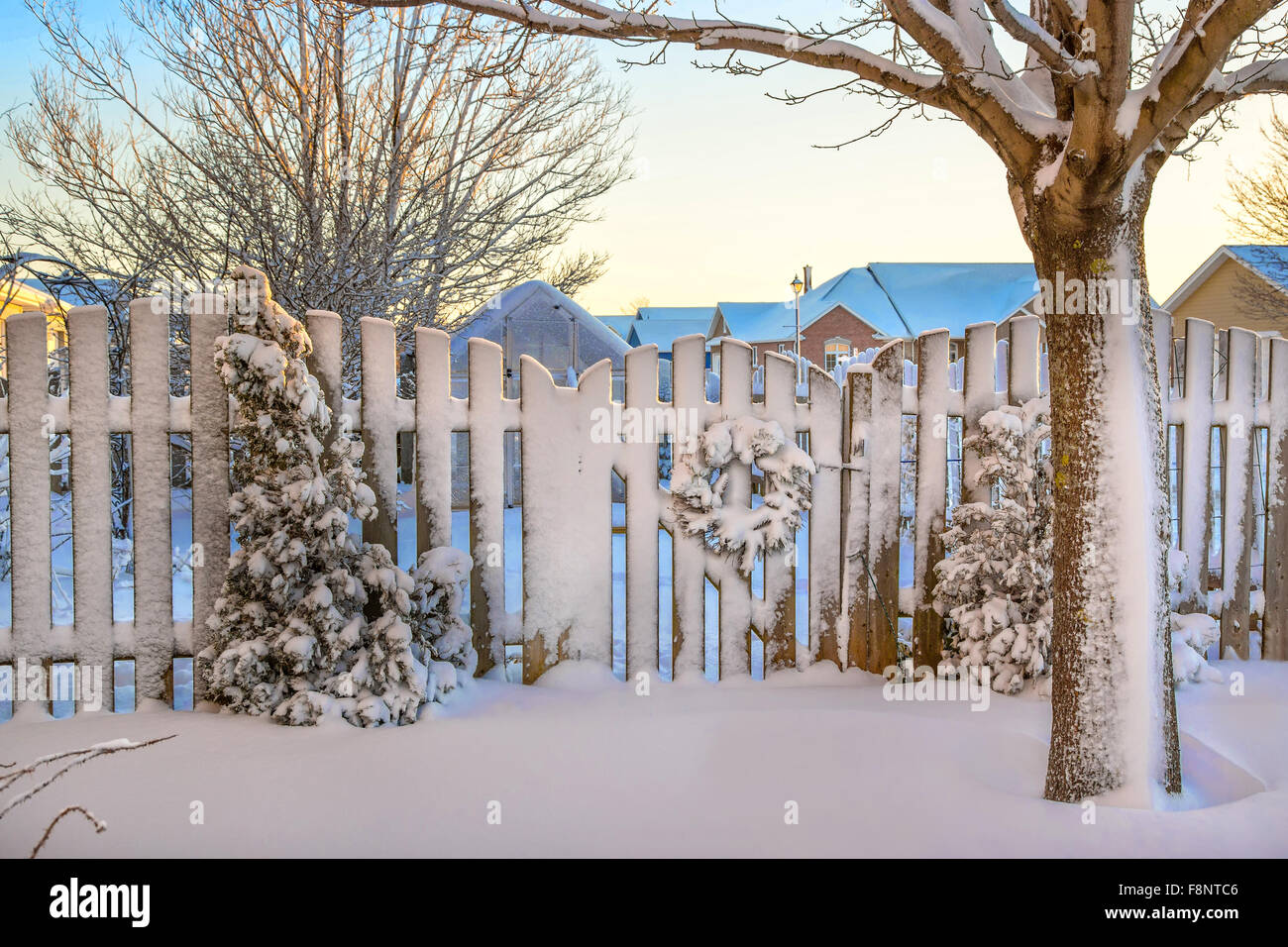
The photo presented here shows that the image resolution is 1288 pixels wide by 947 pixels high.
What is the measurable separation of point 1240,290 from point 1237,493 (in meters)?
20.3

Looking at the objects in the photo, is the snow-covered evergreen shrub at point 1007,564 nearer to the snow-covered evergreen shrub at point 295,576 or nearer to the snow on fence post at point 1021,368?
the snow on fence post at point 1021,368

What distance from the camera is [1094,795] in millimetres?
2676

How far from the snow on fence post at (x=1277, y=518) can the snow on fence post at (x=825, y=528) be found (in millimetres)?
2845

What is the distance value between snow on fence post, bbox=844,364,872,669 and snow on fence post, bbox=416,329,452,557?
2.04m

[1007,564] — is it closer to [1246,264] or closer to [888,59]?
[888,59]

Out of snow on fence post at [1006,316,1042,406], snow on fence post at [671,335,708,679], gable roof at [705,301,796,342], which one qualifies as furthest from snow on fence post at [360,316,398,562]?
gable roof at [705,301,796,342]

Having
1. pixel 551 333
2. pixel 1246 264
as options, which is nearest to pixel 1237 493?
pixel 551 333

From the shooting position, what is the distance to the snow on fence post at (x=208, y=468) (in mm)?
3719

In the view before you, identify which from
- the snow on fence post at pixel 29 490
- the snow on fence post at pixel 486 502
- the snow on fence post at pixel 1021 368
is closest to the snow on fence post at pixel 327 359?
the snow on fence post at pixel 486 502

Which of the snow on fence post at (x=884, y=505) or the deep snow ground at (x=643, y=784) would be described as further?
the snow on fence post at (x=884, y=505)
